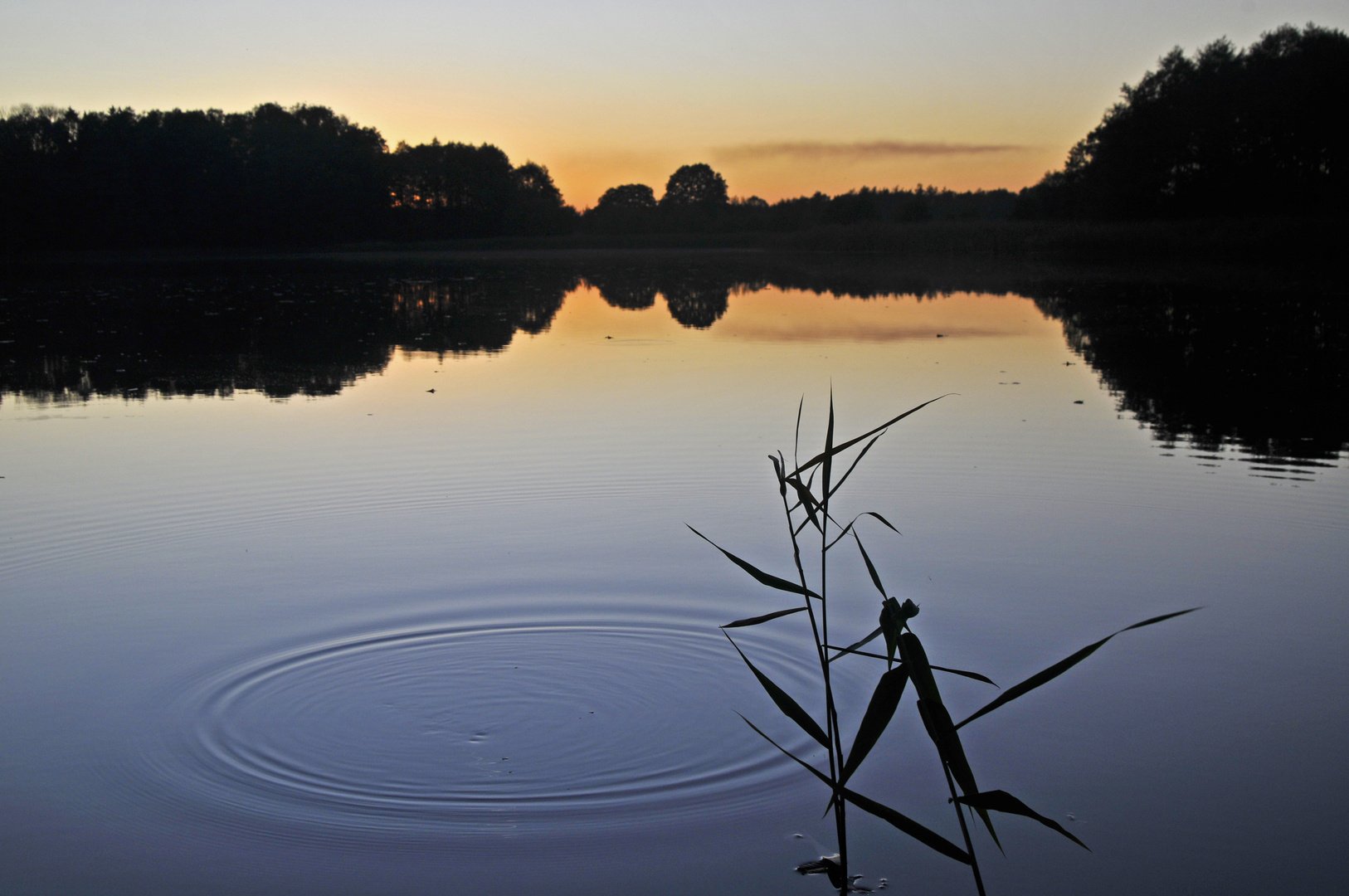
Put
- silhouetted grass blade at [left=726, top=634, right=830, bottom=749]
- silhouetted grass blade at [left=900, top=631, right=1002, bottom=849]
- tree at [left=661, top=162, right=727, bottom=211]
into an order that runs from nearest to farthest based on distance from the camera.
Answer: silhouetted grass blade at [left=900, top=631, right=1002, bottom=849] → silhouetted grass blade at [left=726, top=634, right=830, bottom=749] → tree at [left=661, top=162, right=727, bottom=211]

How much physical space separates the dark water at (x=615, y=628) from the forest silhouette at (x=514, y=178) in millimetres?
31139

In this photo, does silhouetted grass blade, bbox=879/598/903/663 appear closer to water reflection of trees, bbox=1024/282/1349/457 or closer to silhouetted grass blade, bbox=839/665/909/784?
silhouetted grass blade, bbox=839/665/909/784

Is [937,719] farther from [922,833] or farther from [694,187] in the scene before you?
[694,187]

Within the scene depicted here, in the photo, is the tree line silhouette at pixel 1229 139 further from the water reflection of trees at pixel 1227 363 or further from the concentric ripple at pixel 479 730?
the concentric ripple at pixel 479 730

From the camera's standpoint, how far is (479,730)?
2990mm

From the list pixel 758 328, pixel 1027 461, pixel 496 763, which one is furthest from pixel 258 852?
pixel 758 328

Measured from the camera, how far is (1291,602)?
401 cm

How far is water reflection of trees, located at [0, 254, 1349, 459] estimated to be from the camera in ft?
27.5

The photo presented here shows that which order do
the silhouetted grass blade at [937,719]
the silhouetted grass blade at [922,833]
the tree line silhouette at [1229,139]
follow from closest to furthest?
1. the silhouetted grass blade at [937,719]
2. the silhouetted grass blade at [922,833]
3. the tree line silhouette at [1229,139]

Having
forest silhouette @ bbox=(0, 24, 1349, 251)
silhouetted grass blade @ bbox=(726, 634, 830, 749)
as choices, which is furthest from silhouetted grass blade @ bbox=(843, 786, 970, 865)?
forest silhouette @ bbox=(0, 24, 1349, 251)

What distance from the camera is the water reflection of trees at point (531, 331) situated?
8.39 metres

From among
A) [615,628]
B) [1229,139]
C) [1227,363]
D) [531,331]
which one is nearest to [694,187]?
[1229,139]

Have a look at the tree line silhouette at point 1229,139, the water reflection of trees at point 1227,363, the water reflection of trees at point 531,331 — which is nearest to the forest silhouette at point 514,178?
the tree line silhouette at point 1229,139

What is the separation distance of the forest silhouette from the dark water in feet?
102
